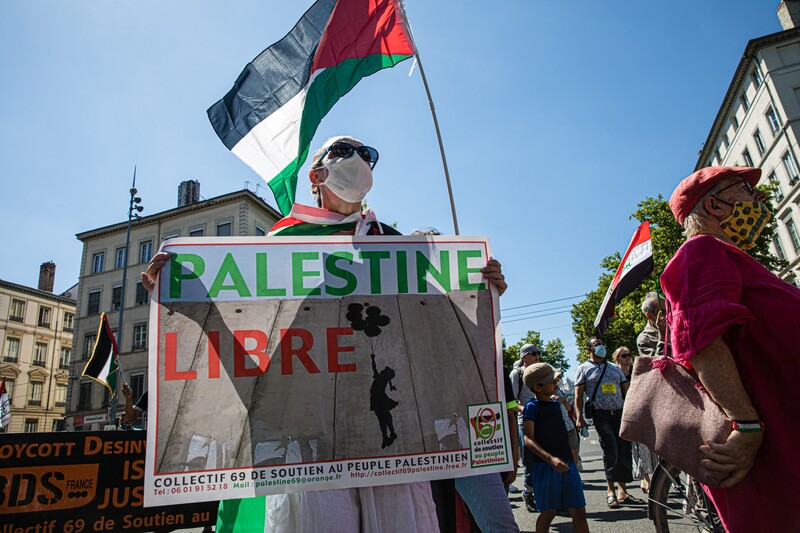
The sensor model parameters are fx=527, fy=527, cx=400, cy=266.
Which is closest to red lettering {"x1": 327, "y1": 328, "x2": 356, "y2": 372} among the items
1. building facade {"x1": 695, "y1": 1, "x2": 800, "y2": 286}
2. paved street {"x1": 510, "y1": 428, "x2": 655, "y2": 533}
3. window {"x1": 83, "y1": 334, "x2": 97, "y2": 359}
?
paved street {"x1": 510, "y1": 428, "x2": 655, "y2": 533}

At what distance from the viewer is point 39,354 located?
55.0 m

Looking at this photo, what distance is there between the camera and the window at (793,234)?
110 ft

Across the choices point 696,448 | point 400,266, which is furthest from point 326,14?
point 696,448

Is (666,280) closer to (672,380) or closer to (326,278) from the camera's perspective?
(672,380)

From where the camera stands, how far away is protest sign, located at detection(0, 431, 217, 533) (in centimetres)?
390

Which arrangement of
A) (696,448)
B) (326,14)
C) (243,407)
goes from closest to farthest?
(696,448) < (243,407) < (326,14)

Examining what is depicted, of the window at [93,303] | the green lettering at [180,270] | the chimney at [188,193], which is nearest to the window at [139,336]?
the window at [93,303]

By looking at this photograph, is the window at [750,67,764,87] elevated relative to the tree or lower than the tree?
elevated

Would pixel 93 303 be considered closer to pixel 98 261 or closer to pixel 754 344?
pixel 98 261

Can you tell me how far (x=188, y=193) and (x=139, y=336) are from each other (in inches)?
491

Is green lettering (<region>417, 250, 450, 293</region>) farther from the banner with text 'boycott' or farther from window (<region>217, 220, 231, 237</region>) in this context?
window (<region>217, 220, 231, 237</region>)

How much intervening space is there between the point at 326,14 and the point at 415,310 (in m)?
2.82

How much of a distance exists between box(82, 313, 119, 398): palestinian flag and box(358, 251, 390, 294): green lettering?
9.09 m

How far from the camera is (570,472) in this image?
14.0 feet
